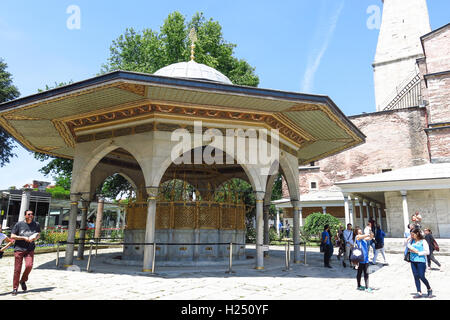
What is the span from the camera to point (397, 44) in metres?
40.7

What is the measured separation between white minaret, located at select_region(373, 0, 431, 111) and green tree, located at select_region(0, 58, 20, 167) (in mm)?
38910

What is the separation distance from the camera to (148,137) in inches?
342

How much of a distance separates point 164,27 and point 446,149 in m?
22.7

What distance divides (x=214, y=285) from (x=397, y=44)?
145 feet

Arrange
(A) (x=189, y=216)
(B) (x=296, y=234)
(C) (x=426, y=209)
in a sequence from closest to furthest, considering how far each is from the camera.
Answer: (A) (x=189, y=216)
(B) (x=296, y=234)
(C) (x=426, y=209)

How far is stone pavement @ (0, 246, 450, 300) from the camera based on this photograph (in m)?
5.74

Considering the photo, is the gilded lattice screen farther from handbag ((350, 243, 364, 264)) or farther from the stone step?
the stone step

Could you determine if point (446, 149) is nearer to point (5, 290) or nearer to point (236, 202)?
point (236, 202)

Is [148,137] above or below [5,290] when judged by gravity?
above

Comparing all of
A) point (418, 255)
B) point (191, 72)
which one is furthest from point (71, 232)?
point (418, 255)

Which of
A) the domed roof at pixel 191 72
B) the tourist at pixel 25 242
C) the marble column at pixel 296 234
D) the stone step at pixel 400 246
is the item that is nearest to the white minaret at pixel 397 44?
the stone step at pixel 400 246

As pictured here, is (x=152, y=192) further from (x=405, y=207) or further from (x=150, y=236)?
(x=405, y=207)

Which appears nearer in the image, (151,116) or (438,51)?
(151,116)
